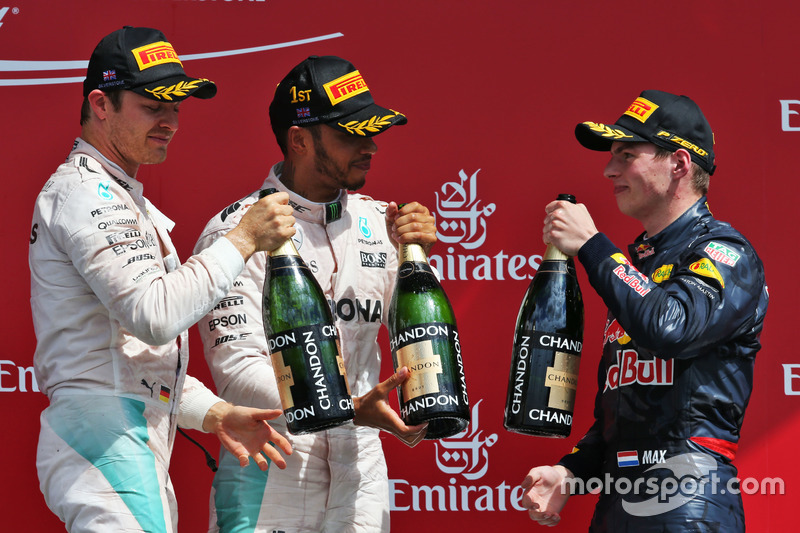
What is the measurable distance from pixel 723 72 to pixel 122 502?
225 cm

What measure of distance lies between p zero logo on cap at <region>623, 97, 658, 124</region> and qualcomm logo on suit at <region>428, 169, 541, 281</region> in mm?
849

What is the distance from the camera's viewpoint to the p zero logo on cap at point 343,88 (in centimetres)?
234

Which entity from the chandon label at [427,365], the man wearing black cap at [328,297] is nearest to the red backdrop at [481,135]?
the man wearing black cap at [328,297]

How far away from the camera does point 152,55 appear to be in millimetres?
2154

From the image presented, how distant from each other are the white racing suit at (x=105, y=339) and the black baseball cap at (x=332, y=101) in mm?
481

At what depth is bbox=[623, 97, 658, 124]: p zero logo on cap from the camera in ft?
7.60

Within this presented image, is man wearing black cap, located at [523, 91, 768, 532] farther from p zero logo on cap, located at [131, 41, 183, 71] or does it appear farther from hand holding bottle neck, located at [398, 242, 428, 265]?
p zero logo on cap, located at [131, 41, 183, 71]

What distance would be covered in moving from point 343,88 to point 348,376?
69 cm

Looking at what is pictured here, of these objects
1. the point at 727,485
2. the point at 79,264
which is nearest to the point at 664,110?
the point at 727,485

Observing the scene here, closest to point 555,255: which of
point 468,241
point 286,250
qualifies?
point 286,250

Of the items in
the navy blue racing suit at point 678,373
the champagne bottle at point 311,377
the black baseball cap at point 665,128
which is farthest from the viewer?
the black baseball cap at point 665,128

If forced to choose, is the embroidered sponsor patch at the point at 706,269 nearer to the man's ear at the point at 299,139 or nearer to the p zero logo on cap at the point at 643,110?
the p zero logo on cap at the point at 643,110

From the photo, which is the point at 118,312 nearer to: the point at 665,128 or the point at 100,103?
the point at 100,103

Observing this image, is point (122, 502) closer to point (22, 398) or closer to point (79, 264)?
point (79, 264)
